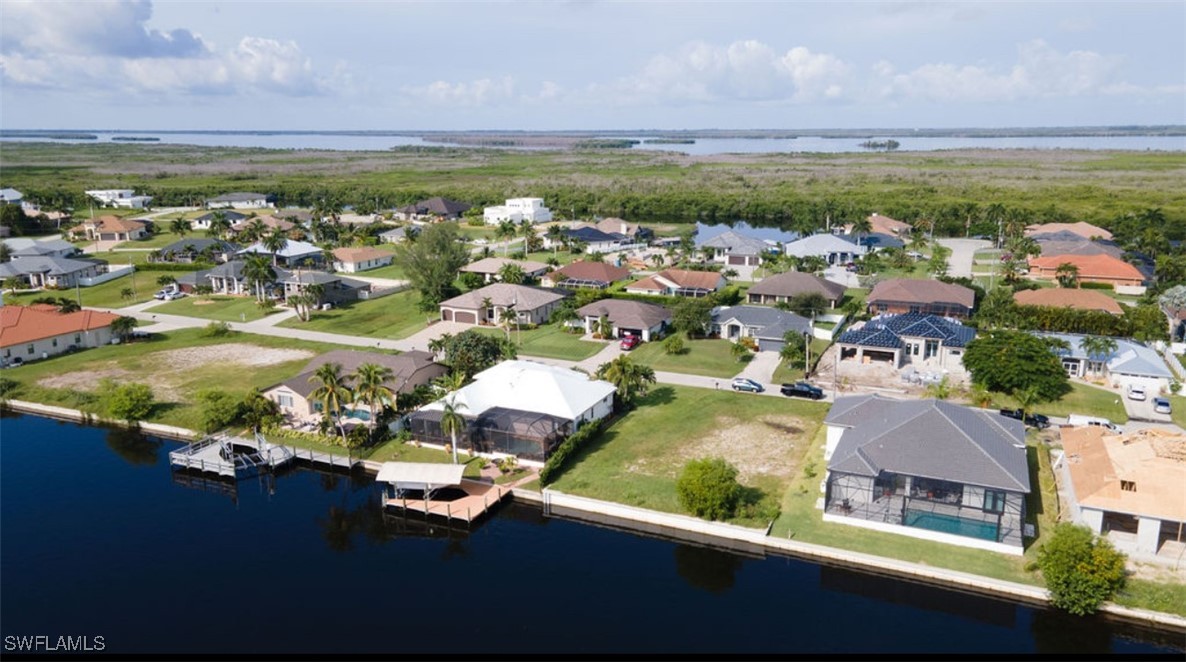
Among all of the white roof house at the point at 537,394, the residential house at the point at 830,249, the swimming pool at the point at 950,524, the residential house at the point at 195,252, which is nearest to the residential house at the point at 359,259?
the residential house at the point at 195,252

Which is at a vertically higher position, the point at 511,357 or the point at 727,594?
the point at 511,357

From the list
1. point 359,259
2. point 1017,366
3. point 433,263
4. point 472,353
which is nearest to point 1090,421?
point 1017,366

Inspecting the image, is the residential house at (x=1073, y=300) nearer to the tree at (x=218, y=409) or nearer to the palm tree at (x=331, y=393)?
the palm tree at (x=331, y=393)

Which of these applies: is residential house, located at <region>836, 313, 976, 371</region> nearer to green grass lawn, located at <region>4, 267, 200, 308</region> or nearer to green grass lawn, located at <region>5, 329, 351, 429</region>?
green grass lawn, located at <region>5, 329, 351, 429</region>

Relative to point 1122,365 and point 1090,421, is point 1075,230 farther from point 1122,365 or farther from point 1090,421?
point 1090,421

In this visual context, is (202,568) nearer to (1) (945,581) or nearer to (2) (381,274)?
(1) (945,581)

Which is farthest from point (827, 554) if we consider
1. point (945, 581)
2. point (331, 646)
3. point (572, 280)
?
point (572, 280)
